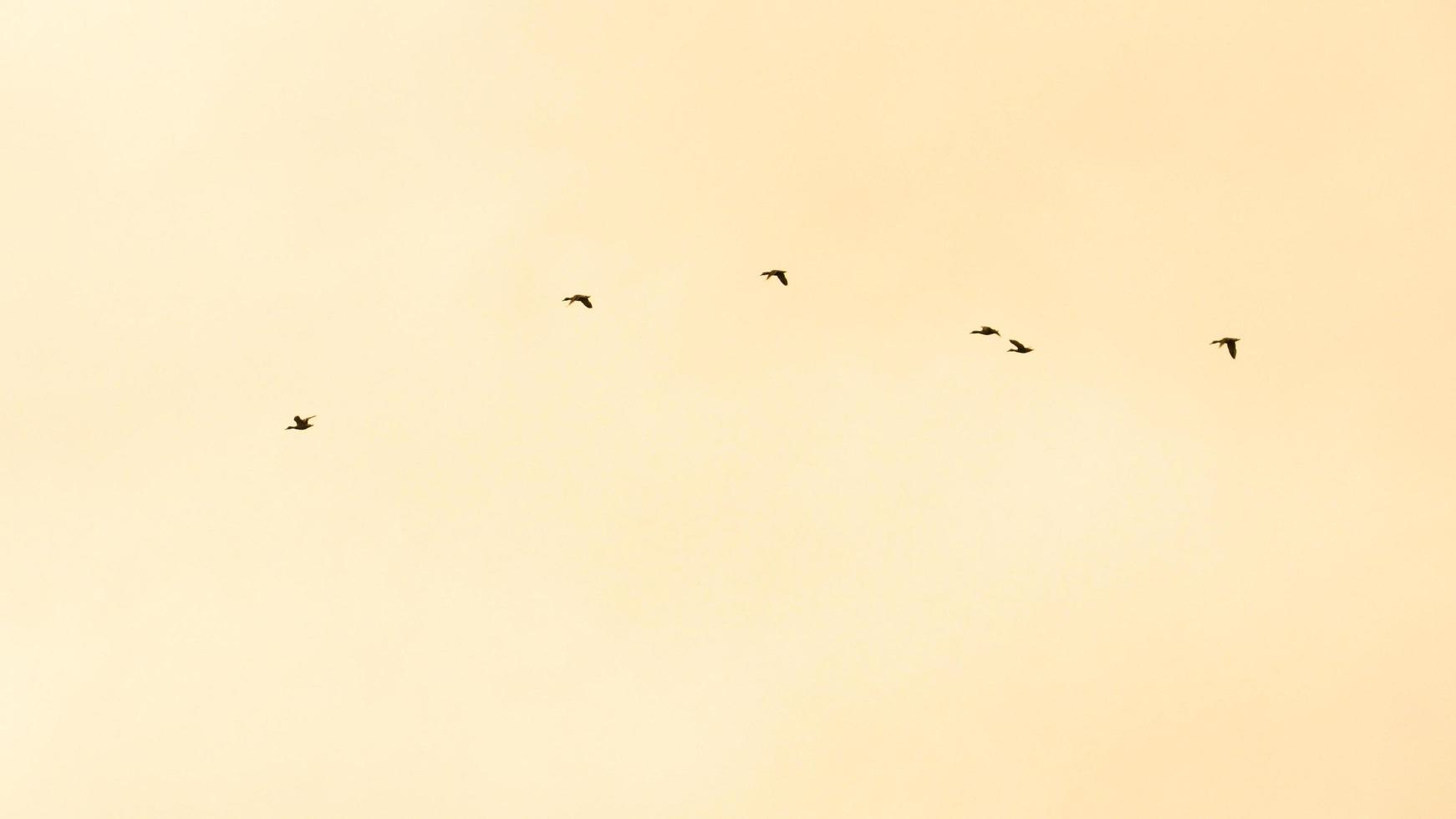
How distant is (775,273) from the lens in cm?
14250

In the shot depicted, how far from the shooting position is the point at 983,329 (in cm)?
14138

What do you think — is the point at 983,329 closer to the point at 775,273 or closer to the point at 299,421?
the point at 775,273

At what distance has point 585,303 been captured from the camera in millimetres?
149500

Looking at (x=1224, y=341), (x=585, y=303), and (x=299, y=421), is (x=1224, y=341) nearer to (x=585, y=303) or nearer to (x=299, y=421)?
(x=585, y=303)

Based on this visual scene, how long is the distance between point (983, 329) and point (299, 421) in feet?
200

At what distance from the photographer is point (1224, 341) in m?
145

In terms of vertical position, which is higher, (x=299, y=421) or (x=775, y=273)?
(x=775, y=273)

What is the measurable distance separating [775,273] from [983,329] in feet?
61.4

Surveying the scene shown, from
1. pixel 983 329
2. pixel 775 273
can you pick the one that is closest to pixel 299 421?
pixel 775 273

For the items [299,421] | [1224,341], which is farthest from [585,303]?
[1224,341]

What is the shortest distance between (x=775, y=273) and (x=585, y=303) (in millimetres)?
18701

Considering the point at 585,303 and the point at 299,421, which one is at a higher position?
the point at 585,303

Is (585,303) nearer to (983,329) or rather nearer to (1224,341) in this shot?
(983,329)

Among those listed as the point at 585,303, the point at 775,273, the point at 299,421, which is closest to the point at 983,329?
the point at 775,273
